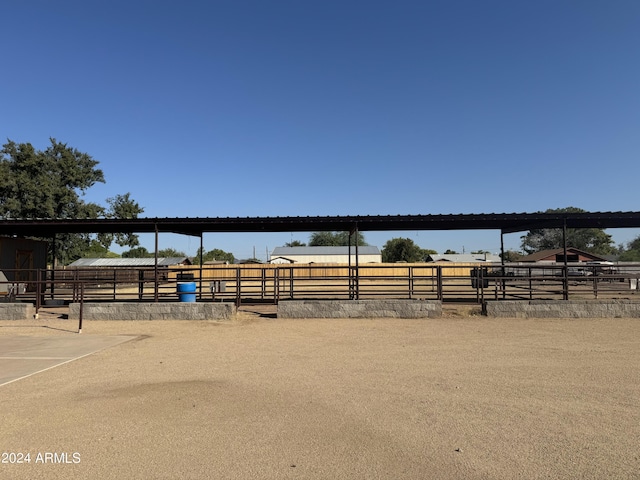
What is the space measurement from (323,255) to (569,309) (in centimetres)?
4762

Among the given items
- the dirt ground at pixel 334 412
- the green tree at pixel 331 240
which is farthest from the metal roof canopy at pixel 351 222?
the green tree at pixel 331 240

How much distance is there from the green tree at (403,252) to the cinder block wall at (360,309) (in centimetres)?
6179

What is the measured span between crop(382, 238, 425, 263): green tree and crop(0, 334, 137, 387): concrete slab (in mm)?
67468

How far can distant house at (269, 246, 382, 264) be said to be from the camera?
58219 millimetres

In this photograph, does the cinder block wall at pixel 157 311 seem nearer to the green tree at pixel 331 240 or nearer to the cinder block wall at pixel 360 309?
the cinder block wall at pixel 360 309

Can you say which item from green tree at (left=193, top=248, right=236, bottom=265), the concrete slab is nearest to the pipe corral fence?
the concrete slab

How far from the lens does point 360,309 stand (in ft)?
44.4

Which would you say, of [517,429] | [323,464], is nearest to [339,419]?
[323,464]

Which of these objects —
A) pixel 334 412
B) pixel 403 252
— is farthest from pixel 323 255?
pixel 334 412

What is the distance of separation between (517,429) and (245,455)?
2.72m

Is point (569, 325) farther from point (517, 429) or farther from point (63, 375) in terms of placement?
point (63, 375)

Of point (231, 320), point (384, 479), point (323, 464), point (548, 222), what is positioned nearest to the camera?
point (384, 479)

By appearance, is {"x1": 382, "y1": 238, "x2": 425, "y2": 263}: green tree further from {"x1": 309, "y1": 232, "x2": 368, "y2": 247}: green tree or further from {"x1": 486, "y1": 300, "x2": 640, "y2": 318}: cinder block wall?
{"x1": 486, "y1": 300, "x2": 640, "y2": 318}: cinder block wall

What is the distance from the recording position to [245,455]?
3723mm
